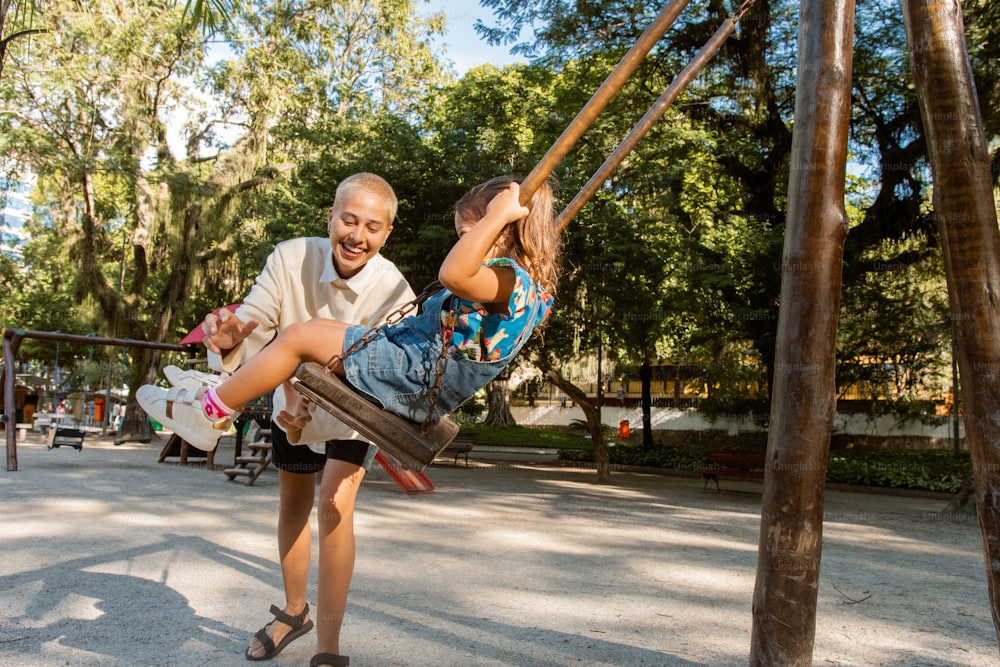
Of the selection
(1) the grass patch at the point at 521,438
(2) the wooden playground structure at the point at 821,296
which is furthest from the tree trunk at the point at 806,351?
(1) the grass patch at the point at 521,438

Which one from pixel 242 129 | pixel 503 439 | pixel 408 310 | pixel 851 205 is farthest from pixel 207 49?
pixel 408 310

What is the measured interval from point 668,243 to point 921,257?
22.8 feet

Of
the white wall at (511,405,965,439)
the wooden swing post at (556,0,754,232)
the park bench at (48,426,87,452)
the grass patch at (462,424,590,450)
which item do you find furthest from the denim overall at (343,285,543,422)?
the white wall at (511,405,965,439)

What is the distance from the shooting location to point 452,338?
9.37ft

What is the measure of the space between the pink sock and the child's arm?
40.7 inches

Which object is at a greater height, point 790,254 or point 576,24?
point 576,24

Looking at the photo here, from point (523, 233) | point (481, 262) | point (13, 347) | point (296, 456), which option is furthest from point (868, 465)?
point (481, 262)

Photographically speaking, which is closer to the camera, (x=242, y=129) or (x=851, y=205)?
(x=851, y=205)

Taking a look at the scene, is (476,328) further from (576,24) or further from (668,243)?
A: (576,24)

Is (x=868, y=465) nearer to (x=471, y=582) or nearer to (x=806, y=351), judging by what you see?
(x=471, y=582)

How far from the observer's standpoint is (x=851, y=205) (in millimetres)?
21141

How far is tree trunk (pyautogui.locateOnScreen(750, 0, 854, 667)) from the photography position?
10.9 ft

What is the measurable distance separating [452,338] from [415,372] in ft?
0.59

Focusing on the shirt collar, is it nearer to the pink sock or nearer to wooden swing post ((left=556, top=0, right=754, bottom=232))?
the pink sock
